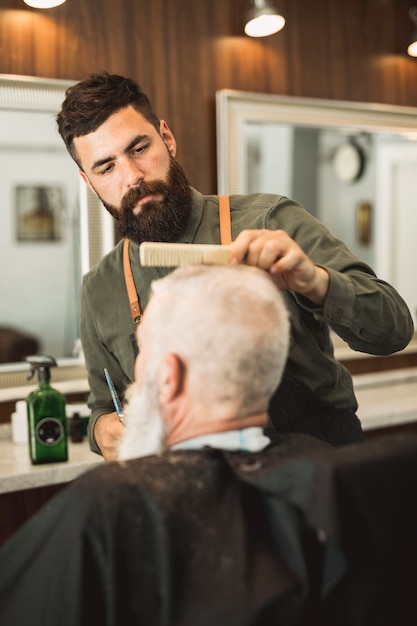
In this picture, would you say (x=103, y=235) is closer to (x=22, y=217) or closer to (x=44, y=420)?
(x=22, y=217)

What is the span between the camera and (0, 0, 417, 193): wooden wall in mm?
2756

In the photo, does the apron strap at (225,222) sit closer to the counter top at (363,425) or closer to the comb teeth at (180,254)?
the comb teeth at (180,254)

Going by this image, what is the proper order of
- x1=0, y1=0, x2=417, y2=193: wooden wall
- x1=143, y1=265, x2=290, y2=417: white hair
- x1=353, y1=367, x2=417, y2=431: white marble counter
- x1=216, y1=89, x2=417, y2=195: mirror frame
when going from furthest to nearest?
x1=216, y1=89, x2=417, y2=195: mirror frame
x1=353, y1=367, x2=417, y2=431: white marble counter
x1=0, y1=0, x2=417, y2=193: wooden wall
x1=143, y1=265, x2=290, y2=417: white hair

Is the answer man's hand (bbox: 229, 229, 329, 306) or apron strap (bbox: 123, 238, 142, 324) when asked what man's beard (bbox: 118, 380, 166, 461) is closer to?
man's hand (bbox: 229, 229, 329, 306)

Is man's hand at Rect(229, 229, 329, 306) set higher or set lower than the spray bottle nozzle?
higher

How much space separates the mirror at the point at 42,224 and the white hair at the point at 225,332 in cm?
155

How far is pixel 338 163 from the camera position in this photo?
11.4 feet

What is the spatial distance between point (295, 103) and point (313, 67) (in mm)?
255

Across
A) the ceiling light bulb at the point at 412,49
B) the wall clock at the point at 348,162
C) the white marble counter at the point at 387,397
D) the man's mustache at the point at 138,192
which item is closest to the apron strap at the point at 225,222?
the man's mustache at the point at 138,192

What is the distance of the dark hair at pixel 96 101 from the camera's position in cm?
182

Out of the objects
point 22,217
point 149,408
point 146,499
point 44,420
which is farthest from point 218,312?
point 22,217

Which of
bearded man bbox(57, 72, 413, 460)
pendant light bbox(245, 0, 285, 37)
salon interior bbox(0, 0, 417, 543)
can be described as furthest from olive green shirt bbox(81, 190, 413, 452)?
pendant light bbox(245, 0, 285, 37)

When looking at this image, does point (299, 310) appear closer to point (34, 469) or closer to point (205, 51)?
point (34, 469)

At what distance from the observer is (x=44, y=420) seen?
7.88ft
